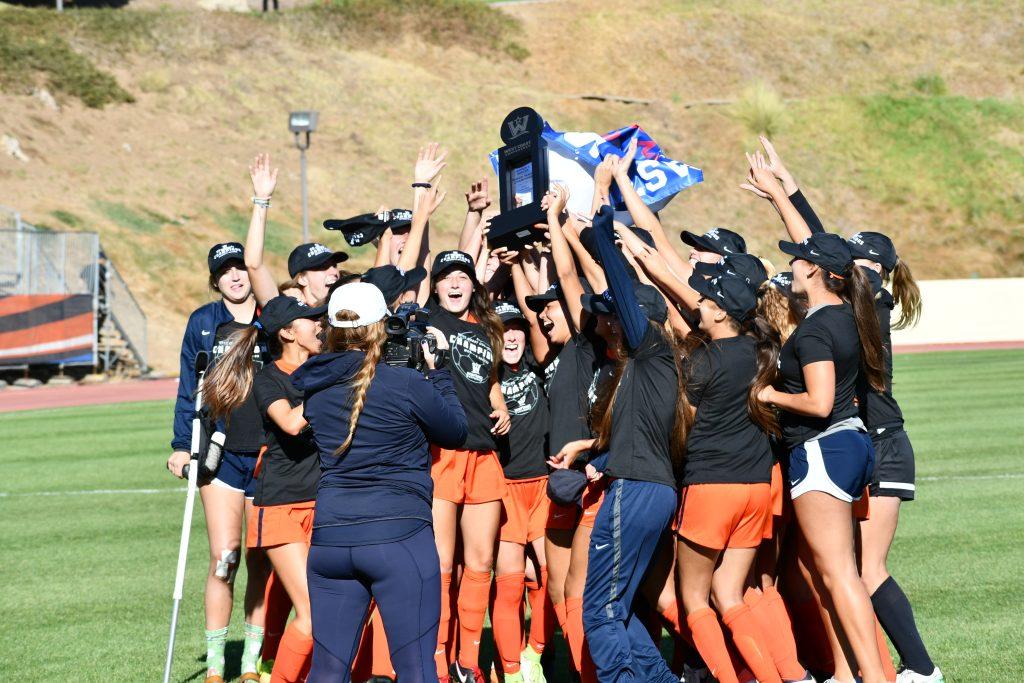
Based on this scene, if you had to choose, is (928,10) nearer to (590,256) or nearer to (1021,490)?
(1021,490)

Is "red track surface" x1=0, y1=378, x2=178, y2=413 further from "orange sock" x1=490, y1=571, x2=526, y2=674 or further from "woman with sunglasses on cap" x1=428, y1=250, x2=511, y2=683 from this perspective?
"orange sock" x1=490, y1=571, x2=526, y2=674

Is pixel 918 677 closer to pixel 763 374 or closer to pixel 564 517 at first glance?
pixel 763 374

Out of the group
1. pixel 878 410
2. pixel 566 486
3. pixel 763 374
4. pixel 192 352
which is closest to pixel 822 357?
pixel 763 374

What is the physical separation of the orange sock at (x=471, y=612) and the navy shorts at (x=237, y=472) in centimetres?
129

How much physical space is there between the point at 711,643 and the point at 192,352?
11.2ft

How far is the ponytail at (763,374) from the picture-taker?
5.31 metres

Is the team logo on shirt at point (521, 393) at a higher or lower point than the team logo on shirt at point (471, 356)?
lower

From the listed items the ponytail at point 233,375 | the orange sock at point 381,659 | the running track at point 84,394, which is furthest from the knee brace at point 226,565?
the running track at point 84,394

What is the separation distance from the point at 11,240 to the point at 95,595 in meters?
23.4

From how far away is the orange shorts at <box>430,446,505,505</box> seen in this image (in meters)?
6.04

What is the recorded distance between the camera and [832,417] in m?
5.34

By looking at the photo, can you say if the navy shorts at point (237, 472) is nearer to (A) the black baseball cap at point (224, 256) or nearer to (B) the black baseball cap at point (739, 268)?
(A) the black baseball cap at point (224, 256)

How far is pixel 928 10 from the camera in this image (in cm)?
7694

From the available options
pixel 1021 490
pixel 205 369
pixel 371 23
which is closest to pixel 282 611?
pixel 205 369
